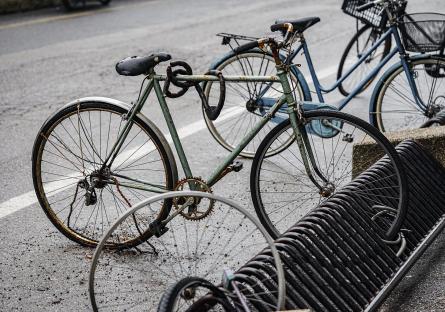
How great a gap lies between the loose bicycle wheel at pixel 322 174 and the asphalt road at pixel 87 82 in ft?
0.96

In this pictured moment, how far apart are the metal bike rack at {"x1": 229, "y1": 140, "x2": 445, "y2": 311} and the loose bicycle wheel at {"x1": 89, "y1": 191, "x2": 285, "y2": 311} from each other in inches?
15.5

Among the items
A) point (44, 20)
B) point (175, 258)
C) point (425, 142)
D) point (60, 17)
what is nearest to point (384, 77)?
point (425, 142)

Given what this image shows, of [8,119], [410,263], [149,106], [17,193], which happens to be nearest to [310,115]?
[410,263]

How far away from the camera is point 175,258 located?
4902 mm

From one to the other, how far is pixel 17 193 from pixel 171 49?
519 centimetres

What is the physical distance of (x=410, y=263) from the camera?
434 cm

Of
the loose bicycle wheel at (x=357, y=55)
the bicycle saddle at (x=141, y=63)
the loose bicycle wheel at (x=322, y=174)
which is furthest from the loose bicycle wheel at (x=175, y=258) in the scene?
the loose bicycle wheel at (x=357, y=55)

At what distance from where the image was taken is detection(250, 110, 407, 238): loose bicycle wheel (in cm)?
453

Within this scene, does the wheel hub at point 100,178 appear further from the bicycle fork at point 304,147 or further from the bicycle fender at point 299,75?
the bicycle fender at point 299,75

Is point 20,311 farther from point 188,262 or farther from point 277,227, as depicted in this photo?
point 277,227

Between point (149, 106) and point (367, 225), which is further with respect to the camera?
point (149, 106)

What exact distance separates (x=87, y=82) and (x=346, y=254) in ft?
19.5

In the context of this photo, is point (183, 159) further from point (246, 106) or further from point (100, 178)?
point (246, 106)

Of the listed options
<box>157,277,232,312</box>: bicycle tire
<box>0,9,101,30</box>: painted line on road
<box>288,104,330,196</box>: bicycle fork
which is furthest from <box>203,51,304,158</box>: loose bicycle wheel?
<box>0,9,101,30</box>: painted line on road
